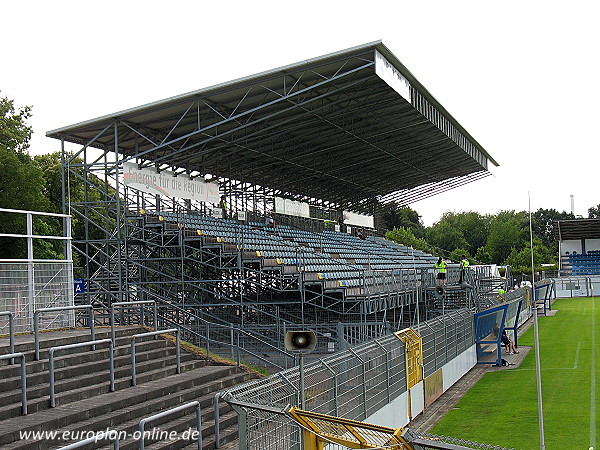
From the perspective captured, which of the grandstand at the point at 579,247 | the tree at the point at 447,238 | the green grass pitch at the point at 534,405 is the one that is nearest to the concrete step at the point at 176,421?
the green grass pitch at the point at 534,405

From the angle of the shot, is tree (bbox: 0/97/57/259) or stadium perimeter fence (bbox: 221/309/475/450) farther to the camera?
tree (bbox: 0/97/57/259)

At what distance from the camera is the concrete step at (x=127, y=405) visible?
861cm

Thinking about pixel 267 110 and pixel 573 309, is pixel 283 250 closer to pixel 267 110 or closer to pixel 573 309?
pixel 267 110

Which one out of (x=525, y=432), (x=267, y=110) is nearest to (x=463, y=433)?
(x=525, y=432)

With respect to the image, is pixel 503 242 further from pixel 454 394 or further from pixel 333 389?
pixel 333 389

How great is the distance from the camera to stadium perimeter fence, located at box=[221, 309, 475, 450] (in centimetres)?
727

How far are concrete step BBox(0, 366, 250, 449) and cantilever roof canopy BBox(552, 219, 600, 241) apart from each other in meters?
60.3

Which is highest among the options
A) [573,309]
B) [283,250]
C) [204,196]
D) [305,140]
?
[305,140]

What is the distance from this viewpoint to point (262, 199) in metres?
36.8

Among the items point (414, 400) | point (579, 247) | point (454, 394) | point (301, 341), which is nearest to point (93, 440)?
point (301, 341)

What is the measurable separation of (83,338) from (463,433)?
23.6 feet

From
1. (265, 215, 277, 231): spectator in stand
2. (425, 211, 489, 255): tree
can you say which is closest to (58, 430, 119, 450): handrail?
(265, 215, 277, 231): spectator in stand

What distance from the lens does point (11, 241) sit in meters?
35.0

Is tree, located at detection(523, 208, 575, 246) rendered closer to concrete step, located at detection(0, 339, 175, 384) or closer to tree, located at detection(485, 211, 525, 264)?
tree, located at detection(485, 211, 525, 264)
